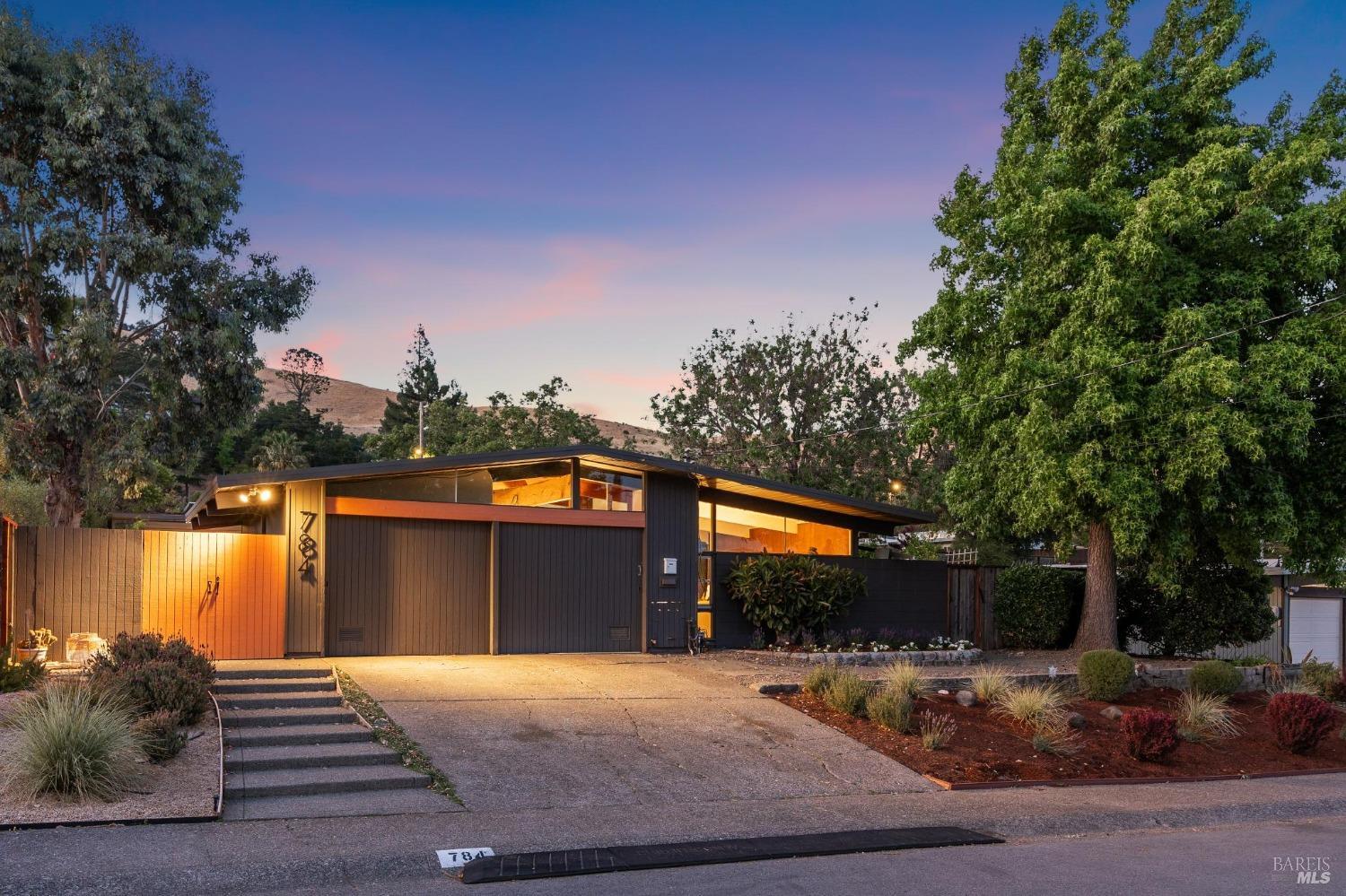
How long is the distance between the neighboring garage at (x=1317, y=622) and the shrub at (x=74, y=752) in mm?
25406

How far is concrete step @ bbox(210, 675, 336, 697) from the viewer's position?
11930 millimetres

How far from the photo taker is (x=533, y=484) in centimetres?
1717

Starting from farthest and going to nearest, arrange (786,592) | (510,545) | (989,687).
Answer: (786,592) < (510,545) < (989,687)

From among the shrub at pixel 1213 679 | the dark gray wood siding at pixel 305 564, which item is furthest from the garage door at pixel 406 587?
the shrub at pixel 1213 679

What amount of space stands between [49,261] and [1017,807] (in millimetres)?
22377

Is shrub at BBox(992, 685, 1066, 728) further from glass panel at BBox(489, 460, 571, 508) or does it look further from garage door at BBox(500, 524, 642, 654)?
glass panel at BBox(489, 460, 571, 508)

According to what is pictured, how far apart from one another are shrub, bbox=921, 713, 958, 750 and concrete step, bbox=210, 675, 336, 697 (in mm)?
7005

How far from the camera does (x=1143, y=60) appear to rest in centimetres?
1903

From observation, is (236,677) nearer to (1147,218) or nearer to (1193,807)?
(1193,807)

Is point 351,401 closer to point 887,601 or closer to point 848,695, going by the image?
point 887,601

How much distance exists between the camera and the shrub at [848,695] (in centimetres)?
1312

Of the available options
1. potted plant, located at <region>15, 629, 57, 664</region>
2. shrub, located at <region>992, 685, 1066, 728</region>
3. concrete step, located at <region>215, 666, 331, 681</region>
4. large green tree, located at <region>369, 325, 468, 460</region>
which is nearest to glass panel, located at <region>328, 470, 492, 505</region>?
concrete step, located at <region>215, 666, 331, 681</region>

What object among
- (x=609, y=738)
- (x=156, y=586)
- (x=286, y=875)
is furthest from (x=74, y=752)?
(x=156, y=586)

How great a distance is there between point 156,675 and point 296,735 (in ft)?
4.74
